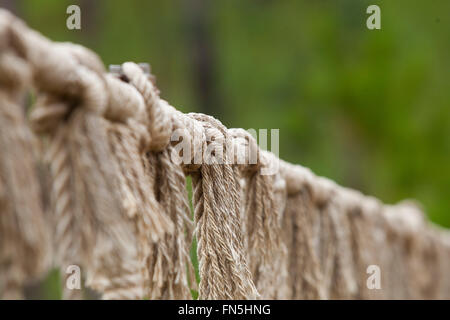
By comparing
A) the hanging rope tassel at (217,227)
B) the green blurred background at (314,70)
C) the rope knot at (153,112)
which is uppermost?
the green blurred background at (314,70)

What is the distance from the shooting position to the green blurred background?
283cm

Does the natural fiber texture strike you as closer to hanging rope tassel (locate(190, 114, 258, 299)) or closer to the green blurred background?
hanging rope tassel (locate(190, 114, 258, 299))

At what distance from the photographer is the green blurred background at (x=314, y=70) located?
2826mm

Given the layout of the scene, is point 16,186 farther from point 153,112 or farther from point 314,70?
point 314,70

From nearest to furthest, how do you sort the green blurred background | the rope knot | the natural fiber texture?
the natural fiber texture → the rope knot → the green blurred background

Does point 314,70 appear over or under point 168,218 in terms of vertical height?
over

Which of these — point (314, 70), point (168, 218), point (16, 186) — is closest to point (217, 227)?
point (168, 218)

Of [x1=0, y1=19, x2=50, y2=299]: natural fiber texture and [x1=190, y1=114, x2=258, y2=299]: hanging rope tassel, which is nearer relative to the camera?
[x1=0, y1=19, x2=50, y2=299]: natural fiber texture

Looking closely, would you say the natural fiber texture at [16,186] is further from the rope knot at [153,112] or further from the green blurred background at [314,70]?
the green blurred background at [314,70]

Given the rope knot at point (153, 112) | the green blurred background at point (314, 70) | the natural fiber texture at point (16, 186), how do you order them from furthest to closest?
the green blurred background at point (314, 70)
the rope knot at point (153, 112)
the natural fiber texture at point (16, 186)

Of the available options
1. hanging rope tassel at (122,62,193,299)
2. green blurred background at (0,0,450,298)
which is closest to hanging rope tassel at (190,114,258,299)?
hanging rope tassel at (122,62,193,299)

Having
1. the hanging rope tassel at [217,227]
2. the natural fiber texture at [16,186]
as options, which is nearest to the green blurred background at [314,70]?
the hanging rope tassel at [217,227]

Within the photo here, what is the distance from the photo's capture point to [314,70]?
348cm
